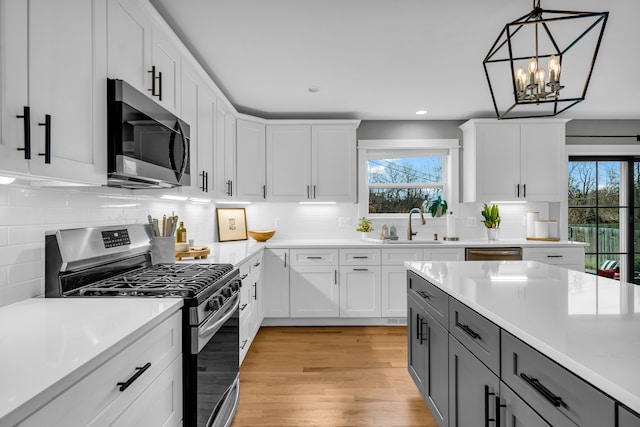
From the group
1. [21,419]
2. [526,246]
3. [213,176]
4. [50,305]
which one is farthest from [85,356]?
[526,246]

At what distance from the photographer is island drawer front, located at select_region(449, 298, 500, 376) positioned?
4.29ft

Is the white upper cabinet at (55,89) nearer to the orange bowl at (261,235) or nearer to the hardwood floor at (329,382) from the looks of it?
the hardwood floor at (329,382)

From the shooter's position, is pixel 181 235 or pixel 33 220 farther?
pixel 181 235

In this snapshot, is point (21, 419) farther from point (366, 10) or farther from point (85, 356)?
point (366, 10)

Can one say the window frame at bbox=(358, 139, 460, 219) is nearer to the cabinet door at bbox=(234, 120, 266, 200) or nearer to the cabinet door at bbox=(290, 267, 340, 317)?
the cabinet door at bbox=(290, 267, 340, 317)

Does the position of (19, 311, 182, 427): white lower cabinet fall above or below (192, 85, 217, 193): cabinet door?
below

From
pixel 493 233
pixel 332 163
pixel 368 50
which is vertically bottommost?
pixel 493 233

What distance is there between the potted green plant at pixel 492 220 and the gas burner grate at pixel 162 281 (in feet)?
11.1

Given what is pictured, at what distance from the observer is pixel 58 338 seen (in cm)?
101

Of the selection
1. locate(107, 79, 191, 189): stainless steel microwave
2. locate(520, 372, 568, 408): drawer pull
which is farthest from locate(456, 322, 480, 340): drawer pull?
locate(107, 79, 191, 189): stainless steel microwave

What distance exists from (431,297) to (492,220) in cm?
281

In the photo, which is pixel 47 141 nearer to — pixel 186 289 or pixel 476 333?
pixel 186 289

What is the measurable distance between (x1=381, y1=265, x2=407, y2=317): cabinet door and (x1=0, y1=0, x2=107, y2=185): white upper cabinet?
3.06 m

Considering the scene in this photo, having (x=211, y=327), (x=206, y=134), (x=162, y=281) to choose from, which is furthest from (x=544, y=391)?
(x=206, y=134)
